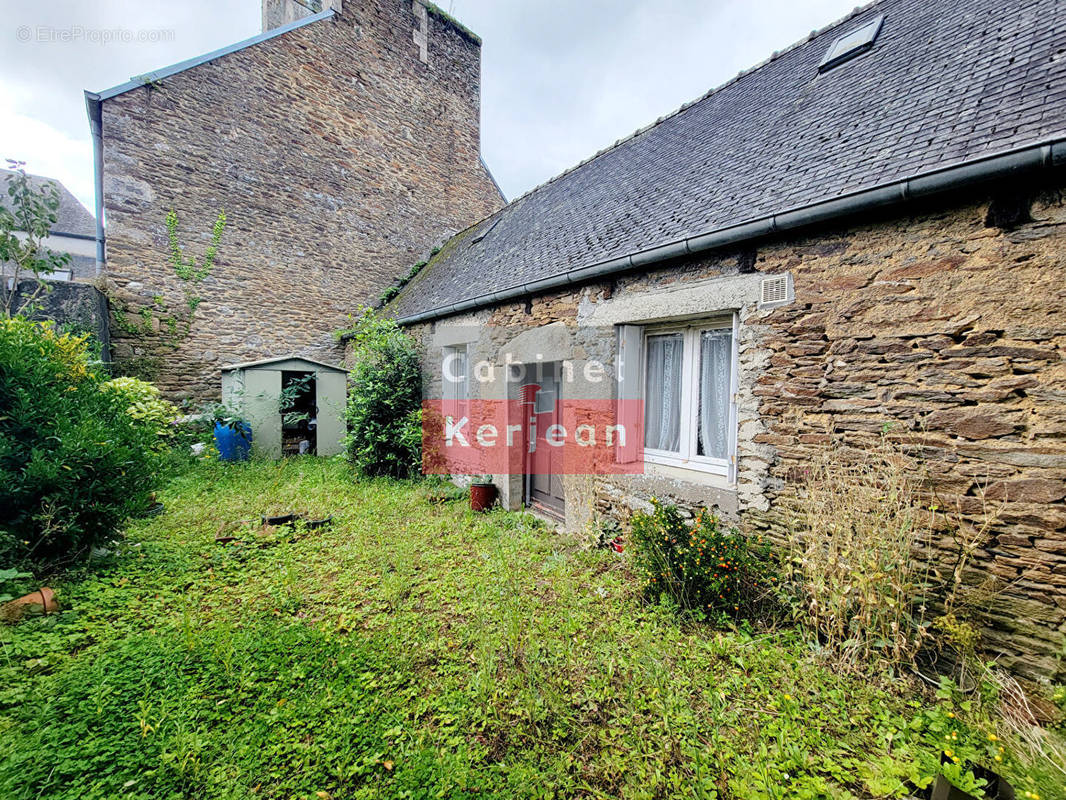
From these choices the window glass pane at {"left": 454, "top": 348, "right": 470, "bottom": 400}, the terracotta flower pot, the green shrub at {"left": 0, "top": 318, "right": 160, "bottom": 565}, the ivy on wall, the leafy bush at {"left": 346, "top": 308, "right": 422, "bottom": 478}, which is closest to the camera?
the terracotta flower pot

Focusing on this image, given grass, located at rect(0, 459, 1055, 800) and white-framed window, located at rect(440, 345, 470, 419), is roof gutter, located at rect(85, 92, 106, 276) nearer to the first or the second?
white-framed window, located at rect(440, 345, 470, 419)

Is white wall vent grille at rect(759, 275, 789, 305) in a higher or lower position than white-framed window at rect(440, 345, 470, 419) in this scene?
higher

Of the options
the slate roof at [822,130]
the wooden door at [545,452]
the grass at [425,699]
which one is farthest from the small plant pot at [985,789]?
the wooden door at [545,452]

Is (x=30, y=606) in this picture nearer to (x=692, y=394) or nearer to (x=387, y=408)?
(x=387, y=408)

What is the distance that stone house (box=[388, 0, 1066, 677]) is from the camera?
2.54 metres

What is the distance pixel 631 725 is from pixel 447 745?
1.03 m

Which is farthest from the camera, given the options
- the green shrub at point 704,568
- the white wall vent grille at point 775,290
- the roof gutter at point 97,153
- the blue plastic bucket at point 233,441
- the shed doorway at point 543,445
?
the blue plastic bucket at point 233,441

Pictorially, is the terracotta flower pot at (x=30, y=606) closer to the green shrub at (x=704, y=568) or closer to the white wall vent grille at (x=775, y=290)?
the green shrub at (x=704, y=568)

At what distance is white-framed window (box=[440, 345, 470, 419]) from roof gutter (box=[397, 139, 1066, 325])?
3.26 meters

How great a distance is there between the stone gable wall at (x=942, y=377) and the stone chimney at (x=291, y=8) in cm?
1408

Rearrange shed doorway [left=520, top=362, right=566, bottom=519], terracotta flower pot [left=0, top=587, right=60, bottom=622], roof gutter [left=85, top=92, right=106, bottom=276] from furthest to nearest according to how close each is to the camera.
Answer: roof gutter [left=85, top=92, right=106, bottom=276] → shed doorway [left=520, top=362, right=566, bottom=519] → terracotta flower pot [left=0, top=587, right=60, bottom=622]

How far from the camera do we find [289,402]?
927cm

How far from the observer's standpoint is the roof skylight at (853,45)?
15.9 feet

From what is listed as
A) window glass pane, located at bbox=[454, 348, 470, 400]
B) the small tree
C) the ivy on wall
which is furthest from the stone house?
the ivy on wall
